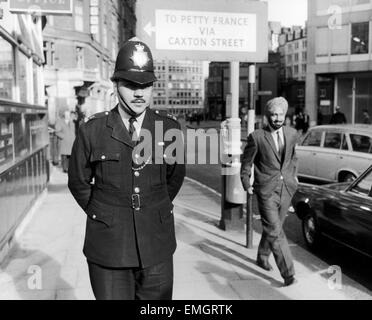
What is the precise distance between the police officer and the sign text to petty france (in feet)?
11.0

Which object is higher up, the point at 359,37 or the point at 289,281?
the point at 359,37

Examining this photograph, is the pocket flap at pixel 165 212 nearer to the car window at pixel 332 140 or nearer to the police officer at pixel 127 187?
the police officer at pixel 127 187

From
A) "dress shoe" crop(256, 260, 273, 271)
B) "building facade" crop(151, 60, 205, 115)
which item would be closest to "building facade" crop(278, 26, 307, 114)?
"building facade" crop(151, 60, 205, 115)

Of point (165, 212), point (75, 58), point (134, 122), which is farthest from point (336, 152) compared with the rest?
point (75, 58)

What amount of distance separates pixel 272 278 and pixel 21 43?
19.6 feet

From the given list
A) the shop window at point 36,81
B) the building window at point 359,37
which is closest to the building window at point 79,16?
the building window at point 359,37

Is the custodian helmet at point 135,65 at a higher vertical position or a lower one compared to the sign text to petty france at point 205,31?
lower

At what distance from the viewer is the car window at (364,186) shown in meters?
5.28

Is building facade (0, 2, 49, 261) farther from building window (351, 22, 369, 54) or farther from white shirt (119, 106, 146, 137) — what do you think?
building window (351, 22, 369, 54)

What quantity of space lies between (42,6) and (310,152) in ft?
22.8

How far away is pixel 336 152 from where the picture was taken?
1063cm

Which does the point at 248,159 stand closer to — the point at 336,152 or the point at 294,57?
the point at 336,152

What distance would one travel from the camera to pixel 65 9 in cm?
763

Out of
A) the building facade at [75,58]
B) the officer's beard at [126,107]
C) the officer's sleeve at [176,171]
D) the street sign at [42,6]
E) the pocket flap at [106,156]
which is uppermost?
the building facade at [75,58]
